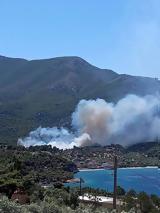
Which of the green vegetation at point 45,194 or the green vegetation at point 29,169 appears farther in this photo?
the green vegetation at point 29,169

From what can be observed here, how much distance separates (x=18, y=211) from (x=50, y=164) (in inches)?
5181

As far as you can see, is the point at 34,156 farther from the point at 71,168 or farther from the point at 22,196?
the point at 22,196

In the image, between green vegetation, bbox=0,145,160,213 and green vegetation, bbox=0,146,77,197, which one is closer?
green vegetation, bbox=0,145,160,213

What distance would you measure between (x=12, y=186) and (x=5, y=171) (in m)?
9.25

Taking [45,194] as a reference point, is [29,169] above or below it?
above

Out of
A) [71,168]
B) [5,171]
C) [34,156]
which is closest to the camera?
[5,171]

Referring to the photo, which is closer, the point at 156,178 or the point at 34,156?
the point at 34,156

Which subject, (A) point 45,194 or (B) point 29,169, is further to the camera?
(B) point 29,169

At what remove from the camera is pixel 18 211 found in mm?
15477

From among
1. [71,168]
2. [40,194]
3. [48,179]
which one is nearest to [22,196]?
[40,194]

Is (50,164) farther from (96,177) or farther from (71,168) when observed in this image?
(96,177)

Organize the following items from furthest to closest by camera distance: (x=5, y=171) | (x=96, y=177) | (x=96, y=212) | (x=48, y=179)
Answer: (x=96, y=177) → (x=48, y=179) → (x=5, y=171) → (x=96, y=212)

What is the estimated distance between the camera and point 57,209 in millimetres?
17359

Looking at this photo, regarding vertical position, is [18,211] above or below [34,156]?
below
